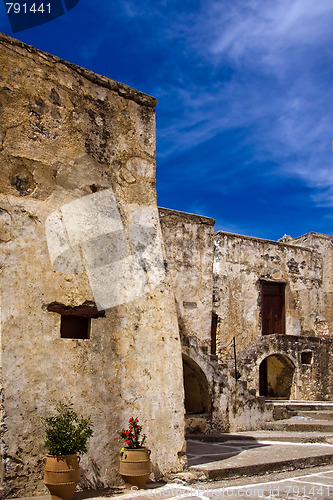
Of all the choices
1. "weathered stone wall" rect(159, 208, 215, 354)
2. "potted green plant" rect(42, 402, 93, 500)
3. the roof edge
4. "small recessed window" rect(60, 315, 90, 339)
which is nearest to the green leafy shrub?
"potted green plant" rect(42, 402, 93, 500)

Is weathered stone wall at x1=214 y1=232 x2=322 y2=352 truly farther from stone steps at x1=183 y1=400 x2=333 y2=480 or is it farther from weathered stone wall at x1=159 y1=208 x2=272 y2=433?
stone steps at x1=183 y1=400 x2=333 y2=480

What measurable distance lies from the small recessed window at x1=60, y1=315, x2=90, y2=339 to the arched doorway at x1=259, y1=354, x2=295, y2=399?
11.3m

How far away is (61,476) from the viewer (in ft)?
14.5

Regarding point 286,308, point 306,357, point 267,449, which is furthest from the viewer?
point 286,308

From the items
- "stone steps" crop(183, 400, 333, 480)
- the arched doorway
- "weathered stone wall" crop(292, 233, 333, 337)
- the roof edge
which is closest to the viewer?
the roof edge

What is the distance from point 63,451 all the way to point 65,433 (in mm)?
151

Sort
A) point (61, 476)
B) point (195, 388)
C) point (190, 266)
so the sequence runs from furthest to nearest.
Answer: point (190, 266), point (195, 388), point (61, 476)

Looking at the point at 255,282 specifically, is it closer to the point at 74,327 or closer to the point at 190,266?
the point at 190,266

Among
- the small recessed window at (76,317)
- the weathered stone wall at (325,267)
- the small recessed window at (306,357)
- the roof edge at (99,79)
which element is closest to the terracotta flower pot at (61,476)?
the small recessed window at (76,317)

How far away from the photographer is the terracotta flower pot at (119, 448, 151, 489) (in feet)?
16.3

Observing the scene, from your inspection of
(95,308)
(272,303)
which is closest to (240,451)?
(95,308)

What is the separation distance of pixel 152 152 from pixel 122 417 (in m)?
3.20

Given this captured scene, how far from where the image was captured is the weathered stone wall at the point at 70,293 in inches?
187

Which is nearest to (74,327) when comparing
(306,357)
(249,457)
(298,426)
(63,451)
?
(63,451)
